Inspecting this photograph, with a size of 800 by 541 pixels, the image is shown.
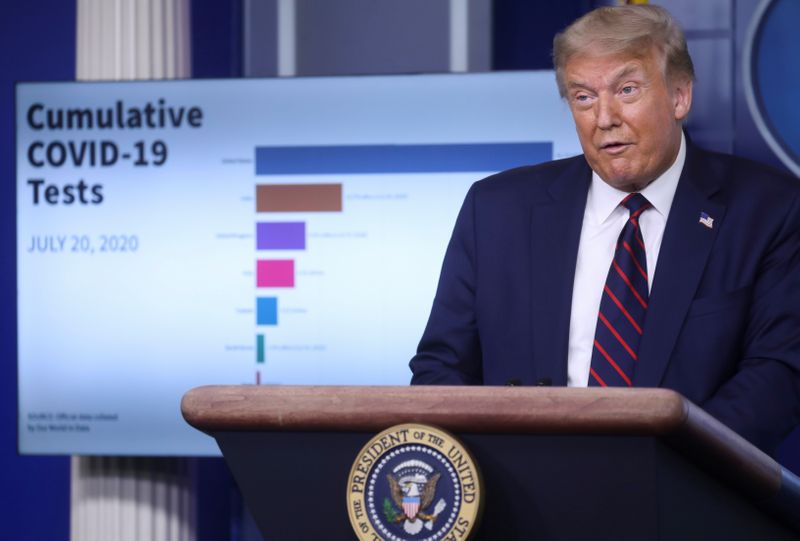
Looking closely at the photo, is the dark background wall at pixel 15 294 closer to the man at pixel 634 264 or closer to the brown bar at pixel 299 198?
the brown bar at pixel 299 198

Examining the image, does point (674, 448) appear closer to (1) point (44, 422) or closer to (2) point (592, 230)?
(2) point (592, 230)

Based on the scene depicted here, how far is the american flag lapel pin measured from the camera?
174 cm

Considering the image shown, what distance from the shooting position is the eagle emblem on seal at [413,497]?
3.47ft

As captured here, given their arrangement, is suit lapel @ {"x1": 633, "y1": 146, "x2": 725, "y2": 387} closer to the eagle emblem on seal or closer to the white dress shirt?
the white dress shirt

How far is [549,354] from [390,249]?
1635 millimetres

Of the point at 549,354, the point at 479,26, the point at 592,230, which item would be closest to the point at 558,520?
the point at 549,354

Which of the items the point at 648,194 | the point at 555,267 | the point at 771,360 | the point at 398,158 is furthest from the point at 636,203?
the point at 398,158

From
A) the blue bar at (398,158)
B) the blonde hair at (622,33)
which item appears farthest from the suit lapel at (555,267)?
the blue bar at (398,158)

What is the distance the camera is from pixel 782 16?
3000 mm

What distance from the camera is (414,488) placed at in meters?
1.06

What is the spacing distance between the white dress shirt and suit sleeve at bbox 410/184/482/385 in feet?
0.58

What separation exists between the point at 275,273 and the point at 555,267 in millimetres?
1706

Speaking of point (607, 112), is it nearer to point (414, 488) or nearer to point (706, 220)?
point (706, 220)

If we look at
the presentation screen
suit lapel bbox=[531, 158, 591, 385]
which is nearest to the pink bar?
the presentation screen
